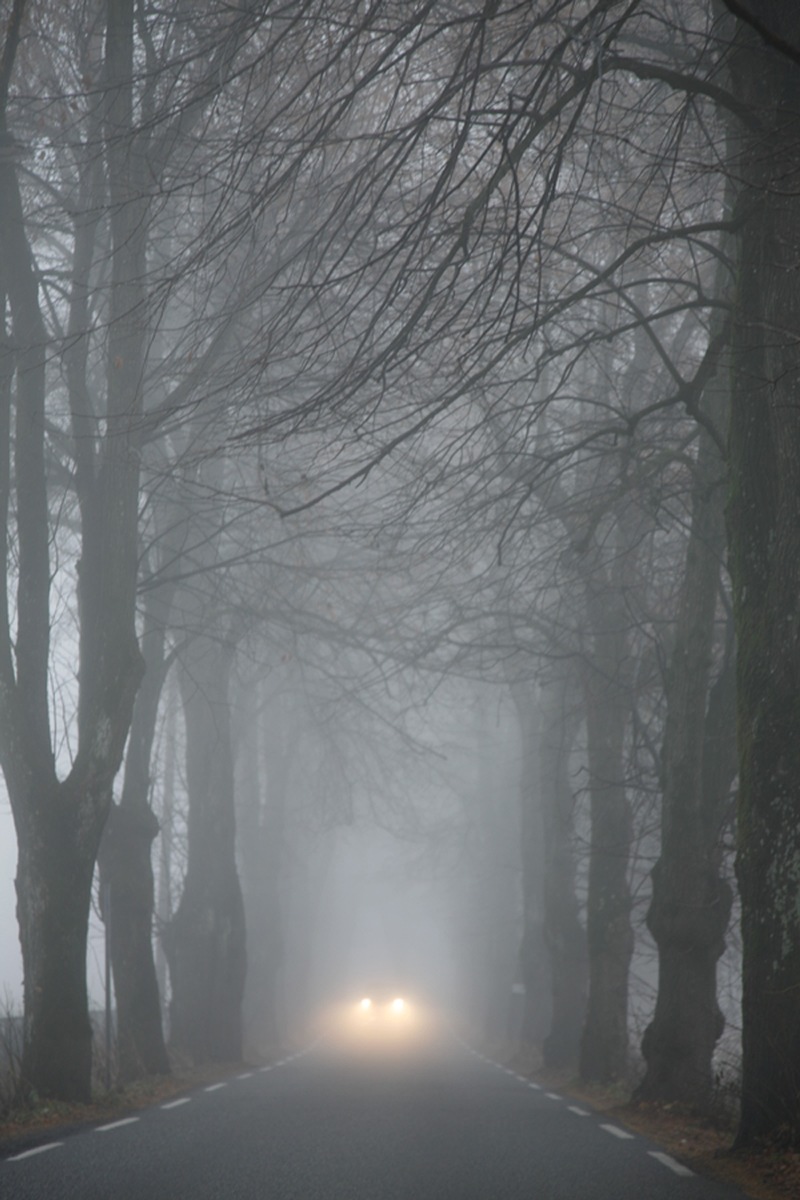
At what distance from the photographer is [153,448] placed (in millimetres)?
18516

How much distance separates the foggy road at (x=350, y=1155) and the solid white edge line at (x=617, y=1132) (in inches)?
1.5

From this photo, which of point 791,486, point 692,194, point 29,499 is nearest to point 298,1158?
point 791,486

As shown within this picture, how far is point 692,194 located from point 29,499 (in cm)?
772

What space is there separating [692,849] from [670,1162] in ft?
17.6

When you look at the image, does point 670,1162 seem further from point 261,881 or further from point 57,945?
point 261,881

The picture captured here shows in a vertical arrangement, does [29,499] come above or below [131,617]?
above

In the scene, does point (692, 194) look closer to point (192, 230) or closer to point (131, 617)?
point (192, 230)

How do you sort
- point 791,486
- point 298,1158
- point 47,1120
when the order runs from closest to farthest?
1. point 298,1158
2. point 791,486
3. point 47,1120

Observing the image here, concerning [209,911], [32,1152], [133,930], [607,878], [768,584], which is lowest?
[32,1152]

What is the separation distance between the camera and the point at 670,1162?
323 inches

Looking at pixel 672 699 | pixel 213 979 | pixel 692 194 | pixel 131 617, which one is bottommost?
pixel 213 979

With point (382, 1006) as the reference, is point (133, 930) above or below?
above

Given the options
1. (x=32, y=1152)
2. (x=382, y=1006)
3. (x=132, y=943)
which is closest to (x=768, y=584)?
(x=32, y=1152)

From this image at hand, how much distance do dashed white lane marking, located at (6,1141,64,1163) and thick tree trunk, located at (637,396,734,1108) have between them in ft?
21.2
